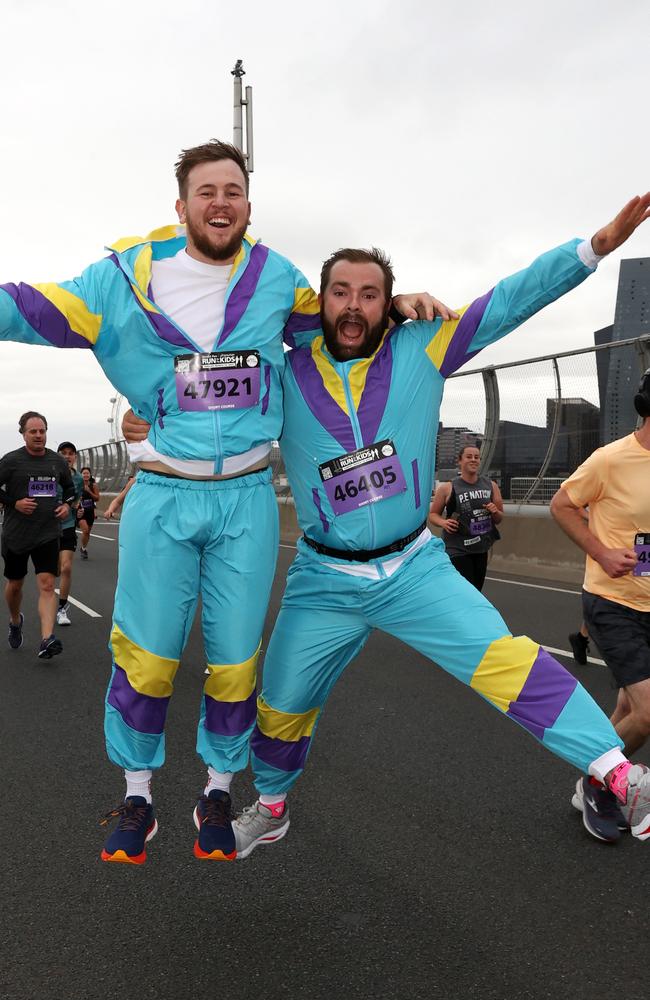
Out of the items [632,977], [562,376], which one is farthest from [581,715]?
[562,376]

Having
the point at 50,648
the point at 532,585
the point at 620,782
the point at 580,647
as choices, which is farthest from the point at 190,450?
the point at 532,585

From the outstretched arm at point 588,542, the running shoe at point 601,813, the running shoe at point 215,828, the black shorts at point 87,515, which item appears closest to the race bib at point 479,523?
the outstretched arm at point 588,542

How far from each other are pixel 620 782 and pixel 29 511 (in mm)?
6652

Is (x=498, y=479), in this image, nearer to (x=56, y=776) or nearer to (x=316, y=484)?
(x=56, y=776)

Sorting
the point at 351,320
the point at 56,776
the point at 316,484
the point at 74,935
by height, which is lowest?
the point at 56,776

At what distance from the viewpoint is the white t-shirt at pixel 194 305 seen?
2.96m

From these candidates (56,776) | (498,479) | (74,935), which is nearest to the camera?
(74,935)

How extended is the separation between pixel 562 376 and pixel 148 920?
1026 cm

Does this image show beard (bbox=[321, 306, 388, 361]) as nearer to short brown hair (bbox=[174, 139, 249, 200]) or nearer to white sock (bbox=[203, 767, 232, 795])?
short brown hair (bbox=[174, 139, 249, 200])

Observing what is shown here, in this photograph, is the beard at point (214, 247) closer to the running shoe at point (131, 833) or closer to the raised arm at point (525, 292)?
the raised arm at point (525, 292)

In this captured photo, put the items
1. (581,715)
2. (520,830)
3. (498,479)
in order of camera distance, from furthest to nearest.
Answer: (498,479), (520,830), (581,715)

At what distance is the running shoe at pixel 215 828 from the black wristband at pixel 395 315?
169 centimetres

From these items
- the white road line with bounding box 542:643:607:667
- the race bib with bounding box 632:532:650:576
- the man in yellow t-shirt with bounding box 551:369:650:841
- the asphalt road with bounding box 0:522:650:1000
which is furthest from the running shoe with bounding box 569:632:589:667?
the race bib with bounding box 632:532:650:576

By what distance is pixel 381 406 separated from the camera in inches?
123
